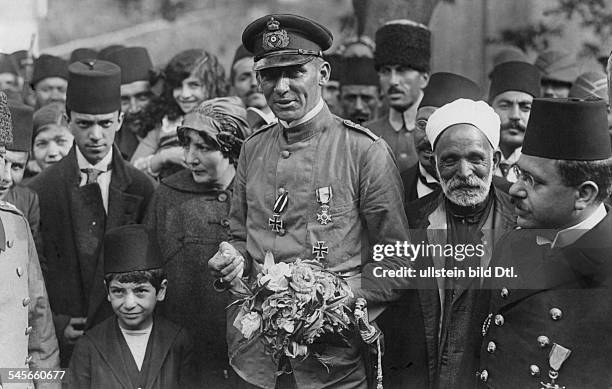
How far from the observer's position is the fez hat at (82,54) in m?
5.84

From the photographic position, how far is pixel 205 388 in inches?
183

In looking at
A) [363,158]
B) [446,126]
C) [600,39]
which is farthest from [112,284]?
[600,39]

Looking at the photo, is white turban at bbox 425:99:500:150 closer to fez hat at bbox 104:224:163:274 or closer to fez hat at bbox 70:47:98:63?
fez hat at bbox 104:224:163:274

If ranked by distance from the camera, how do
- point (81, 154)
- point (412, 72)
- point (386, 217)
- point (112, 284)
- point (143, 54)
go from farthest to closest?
point (143, 54), point (412, 72), point (81, 154), point (112, 284), point (386, 217)

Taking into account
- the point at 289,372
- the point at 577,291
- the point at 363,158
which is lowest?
the point at 289,372

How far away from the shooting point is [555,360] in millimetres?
3686

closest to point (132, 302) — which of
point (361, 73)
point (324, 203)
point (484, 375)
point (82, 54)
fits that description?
point (324, 203)

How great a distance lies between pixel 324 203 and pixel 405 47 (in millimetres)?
1635

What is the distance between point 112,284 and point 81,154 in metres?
0.77

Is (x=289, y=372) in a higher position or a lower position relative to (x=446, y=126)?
lower

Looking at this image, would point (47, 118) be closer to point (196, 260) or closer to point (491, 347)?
point (196, 260)

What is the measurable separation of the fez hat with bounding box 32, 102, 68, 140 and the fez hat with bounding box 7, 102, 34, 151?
565mm

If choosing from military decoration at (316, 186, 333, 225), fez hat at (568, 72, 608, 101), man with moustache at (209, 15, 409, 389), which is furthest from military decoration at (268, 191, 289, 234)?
fez hat at (568, 72, 608, 101)

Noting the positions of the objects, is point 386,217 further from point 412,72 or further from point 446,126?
point 412,72
